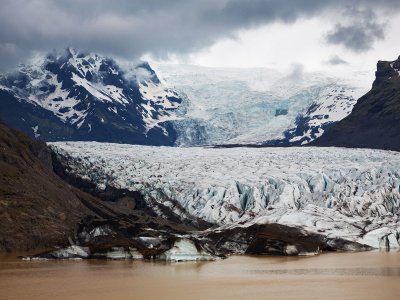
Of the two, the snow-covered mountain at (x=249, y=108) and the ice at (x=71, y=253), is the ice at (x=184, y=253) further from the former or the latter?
the snow-covered mountain at (x=249, y=108)

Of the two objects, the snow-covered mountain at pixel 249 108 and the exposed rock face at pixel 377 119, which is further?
the snow-covered mountain at pixel 249 108

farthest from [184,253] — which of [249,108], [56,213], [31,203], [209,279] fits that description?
[249,108]

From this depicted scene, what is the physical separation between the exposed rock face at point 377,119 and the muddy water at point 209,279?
10640 cm

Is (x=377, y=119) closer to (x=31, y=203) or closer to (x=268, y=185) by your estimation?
(x=268, y=185)

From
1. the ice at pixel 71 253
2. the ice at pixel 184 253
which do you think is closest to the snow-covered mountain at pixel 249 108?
the ice at pixel 71 253

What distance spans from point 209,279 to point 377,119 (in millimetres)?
132496

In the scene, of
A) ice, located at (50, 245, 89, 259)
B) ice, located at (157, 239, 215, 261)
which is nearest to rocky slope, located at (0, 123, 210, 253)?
ice, located at (50, 245, 89, 259)

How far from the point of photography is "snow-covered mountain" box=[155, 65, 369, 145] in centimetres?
18138

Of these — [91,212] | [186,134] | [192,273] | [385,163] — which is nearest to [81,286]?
[192,273]

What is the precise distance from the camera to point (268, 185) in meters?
84.6

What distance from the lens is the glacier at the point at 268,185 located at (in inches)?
2886

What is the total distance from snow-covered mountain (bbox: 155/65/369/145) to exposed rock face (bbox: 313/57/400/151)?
41.8 feet

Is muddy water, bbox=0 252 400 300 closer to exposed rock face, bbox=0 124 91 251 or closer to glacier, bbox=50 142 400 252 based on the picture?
exposed rock face, bbox=0 124 91 251

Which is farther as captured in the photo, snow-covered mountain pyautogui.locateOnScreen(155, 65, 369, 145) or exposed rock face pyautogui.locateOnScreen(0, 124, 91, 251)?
snow-covered mountain pyautogui.locateOnScreen(155, 65, 369, 145)
